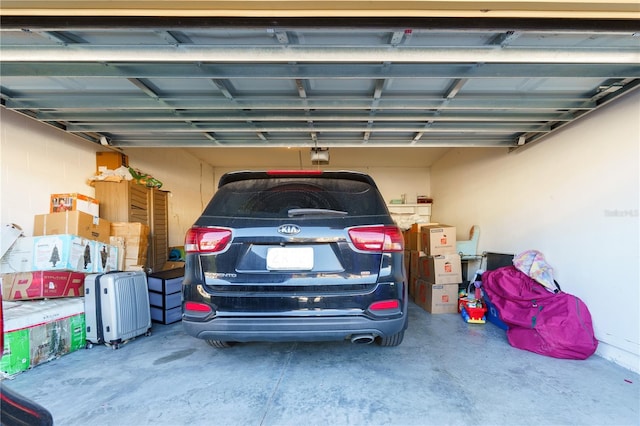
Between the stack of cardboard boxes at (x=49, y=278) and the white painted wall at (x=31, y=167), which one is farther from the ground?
the white painted wall at (x=31, y=167)

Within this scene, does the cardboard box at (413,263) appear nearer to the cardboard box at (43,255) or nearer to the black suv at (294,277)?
the black suv at (294,277)

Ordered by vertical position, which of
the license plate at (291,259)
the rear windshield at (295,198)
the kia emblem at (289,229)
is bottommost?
the license plate at (291,259)

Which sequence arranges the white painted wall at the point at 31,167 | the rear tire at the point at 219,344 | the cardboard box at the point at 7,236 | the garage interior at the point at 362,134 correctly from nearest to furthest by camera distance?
the garage interior at the point at 362,134, the rear tire at the point at 219,344, the cardboard box at the point at 7,236, the white painted wall at the point at 31,167

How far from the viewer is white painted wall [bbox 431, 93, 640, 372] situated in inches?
93.2

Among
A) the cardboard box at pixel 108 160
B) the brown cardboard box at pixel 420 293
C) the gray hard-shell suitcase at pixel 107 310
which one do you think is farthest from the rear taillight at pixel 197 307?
the cardboard box at pixel 108 160

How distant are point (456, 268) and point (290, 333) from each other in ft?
10.5

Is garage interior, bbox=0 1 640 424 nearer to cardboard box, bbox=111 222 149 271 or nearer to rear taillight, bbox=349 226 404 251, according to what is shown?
cardboard box, bbox=111 222 149 271

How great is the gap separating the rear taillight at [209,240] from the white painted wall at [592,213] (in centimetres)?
320

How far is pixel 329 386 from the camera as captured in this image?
6.48 ft

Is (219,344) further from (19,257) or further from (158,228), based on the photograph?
(158,228)

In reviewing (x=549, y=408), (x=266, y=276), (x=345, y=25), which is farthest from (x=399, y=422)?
(x=345, y=25)

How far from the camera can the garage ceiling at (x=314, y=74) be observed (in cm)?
160

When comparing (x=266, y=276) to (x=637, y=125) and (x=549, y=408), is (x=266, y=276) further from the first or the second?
(x=637, y=125)

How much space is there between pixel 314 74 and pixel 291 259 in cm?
145
